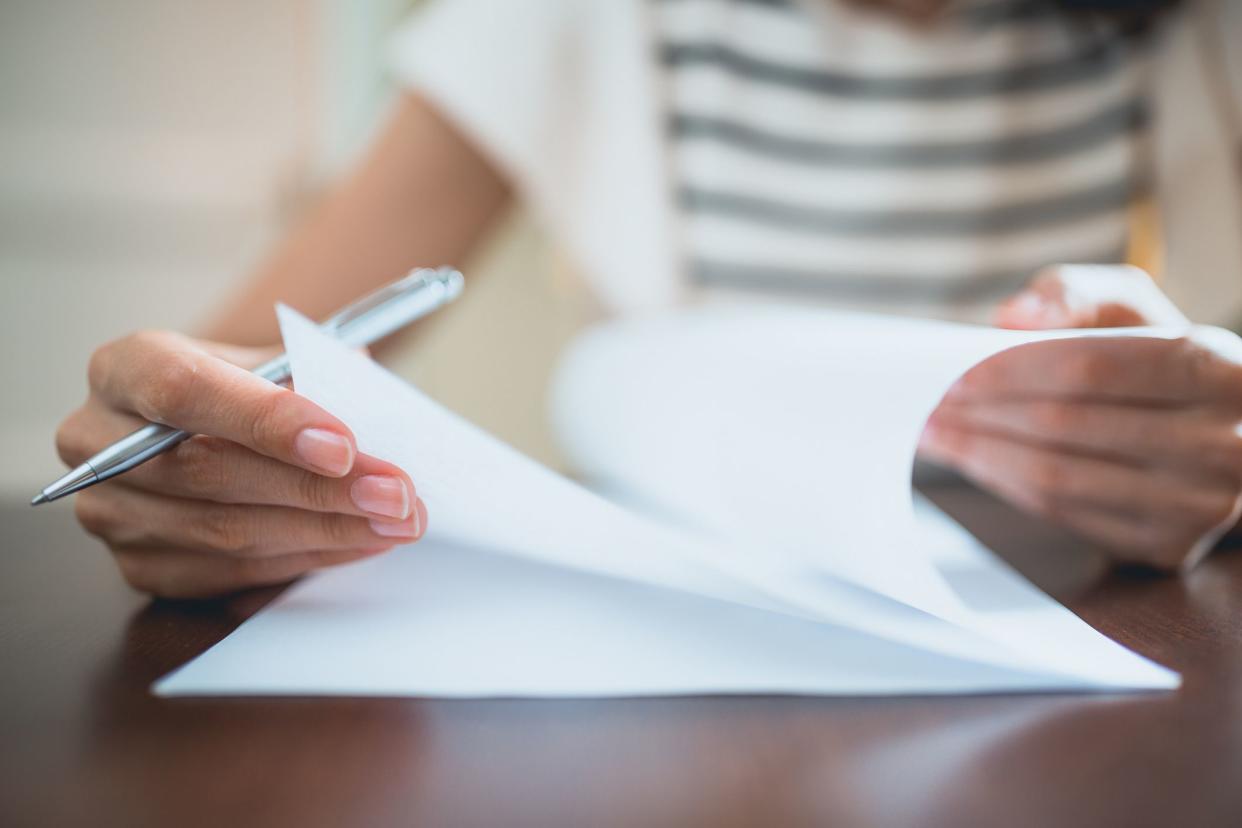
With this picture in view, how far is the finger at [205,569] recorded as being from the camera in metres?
0.23

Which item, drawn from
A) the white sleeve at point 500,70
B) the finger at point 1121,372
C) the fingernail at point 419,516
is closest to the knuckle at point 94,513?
the fingernail at point 419,516

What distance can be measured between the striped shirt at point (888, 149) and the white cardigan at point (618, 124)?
0.05 m

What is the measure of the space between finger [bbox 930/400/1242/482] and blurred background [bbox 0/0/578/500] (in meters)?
1.24

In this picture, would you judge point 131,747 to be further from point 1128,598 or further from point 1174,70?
point 1174,70

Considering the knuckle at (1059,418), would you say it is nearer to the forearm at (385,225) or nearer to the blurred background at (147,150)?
the forearm at (385,225)

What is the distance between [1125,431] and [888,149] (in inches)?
20.1

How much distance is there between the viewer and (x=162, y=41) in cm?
135

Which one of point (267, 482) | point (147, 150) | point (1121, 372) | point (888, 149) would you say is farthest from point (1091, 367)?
point (147, 150)

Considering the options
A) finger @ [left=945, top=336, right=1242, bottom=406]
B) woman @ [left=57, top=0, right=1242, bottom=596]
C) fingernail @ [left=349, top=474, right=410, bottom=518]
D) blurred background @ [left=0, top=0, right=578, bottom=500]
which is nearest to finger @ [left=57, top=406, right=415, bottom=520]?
fingernail @ [left=349, top=474, right=410, bottom=518]

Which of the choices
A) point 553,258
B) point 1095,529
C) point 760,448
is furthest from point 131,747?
point 553,258

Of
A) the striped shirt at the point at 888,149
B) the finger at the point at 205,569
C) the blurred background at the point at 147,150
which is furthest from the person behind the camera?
the blurred background at the point at 147,150

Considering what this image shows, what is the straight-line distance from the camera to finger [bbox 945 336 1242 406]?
252 mm

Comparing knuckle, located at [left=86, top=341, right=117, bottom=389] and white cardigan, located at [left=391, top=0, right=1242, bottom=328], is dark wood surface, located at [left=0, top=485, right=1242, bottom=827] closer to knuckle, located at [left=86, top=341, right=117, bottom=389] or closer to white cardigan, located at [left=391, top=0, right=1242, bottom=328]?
knuckle, located at [left=86, top=341, right=117, bottom=389]

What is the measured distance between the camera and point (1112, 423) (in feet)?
0.93
